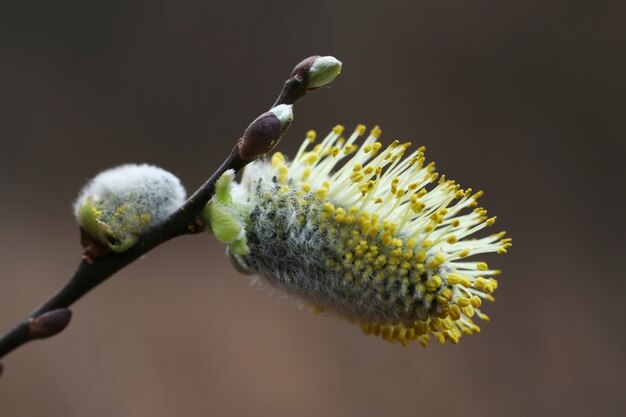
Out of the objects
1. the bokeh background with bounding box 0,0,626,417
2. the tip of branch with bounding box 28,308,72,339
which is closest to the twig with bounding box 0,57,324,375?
the tip of branch with bounding box 28,308,72,339

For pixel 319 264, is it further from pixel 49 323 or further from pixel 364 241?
pixel 49 323

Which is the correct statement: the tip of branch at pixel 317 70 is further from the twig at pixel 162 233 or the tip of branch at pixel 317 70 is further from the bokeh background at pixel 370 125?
the bokeh background at pixel 370 125

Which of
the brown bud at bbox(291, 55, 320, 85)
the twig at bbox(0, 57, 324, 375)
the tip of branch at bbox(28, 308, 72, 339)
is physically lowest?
the tip of branch at bbox(28, 308, 72, 339)

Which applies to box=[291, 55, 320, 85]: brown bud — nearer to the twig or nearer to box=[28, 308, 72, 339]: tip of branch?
the twig

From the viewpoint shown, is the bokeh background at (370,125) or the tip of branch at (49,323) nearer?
A: the tip of branch at (49,323)

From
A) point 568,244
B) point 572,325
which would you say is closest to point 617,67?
point 568,244

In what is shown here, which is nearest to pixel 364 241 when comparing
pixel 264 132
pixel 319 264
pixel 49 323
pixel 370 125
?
pixel 319 264

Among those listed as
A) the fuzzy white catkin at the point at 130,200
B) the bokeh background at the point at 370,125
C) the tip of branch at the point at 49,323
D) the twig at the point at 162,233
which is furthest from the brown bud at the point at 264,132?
the bokeh background at the point at 370,125
